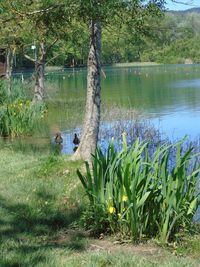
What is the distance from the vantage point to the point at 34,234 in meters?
4.76

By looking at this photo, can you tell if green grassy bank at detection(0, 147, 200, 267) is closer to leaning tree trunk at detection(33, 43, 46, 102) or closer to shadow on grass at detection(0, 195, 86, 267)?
shadow on grass at detection(0, 195, 86, 267)

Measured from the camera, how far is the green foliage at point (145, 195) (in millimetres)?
4547

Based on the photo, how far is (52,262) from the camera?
389 centimetres

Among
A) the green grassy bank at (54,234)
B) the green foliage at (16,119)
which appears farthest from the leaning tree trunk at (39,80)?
the green grassy bank at (54,234)

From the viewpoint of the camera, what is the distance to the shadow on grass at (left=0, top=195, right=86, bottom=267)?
158 inches

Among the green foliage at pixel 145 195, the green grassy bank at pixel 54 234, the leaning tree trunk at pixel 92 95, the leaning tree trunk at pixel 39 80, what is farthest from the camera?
the leaning tree trunk at pixel 39 80

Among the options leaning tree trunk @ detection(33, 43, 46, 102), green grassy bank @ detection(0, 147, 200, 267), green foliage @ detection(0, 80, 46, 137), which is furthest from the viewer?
leaning tree trunk @ detection(33, 43, 46, 102)

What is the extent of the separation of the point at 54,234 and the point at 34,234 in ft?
0.68

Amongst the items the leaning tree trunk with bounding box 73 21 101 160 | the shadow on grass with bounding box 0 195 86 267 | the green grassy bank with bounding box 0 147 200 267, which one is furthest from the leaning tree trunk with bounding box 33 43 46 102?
the shadow on grass with bounding box 0 195 86 267

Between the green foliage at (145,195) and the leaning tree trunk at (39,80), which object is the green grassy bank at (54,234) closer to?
the green foliage at (145,195)

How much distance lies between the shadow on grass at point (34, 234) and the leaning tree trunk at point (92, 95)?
2.01 metres

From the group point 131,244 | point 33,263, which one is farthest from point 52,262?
point 131,244

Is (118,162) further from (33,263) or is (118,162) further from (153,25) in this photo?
(153,25)

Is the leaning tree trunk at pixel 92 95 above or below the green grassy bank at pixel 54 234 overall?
above
